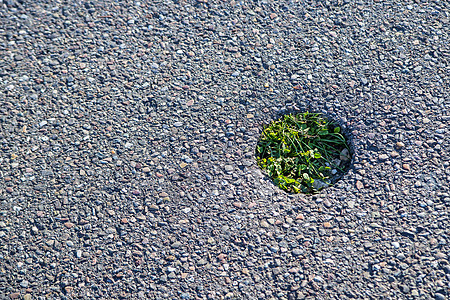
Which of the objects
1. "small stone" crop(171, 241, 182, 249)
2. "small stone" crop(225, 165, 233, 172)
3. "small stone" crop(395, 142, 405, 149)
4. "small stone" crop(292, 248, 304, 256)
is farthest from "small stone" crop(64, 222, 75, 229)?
"small stone" crop(395, 142, 405, 149)

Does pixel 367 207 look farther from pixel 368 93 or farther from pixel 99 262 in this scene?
pixel 99 262

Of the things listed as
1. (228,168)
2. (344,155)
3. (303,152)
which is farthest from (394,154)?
(228,168)

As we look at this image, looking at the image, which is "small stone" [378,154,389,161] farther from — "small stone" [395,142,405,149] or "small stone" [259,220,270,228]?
"small stone" [259,220,270,228]

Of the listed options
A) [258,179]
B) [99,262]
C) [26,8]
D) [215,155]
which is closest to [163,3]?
[26,8]

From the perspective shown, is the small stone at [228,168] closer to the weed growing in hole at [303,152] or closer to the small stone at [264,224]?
the weed growing in hole at [303,152]

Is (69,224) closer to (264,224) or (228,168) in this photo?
(228,168)

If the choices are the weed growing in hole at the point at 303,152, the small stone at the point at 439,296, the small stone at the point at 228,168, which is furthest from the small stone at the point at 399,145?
the small stone at the point at 228,168
